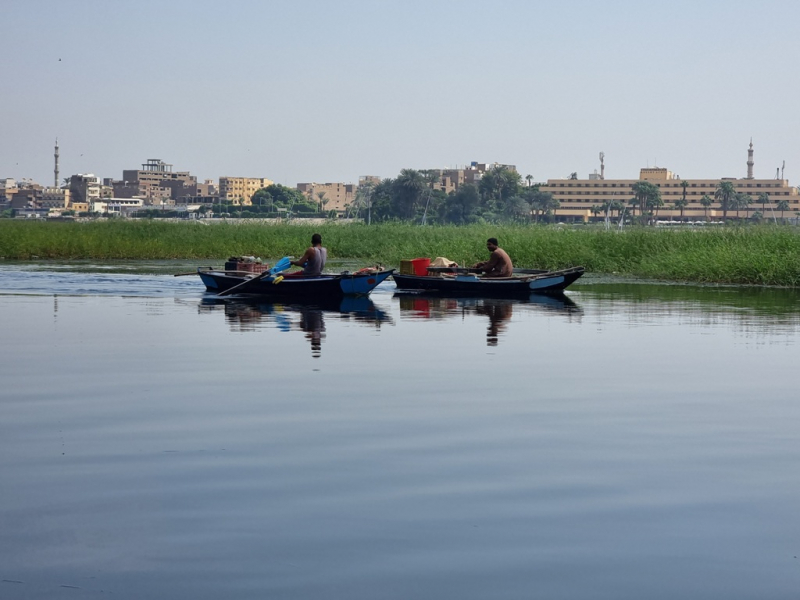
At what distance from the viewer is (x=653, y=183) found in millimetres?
177875

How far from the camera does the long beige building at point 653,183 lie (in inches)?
7067

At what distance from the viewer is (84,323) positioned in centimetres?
1800

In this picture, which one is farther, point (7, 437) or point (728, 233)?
point (728, 233)

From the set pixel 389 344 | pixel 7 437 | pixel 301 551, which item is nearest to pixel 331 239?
pixel 389 344

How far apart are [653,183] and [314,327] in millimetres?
165827

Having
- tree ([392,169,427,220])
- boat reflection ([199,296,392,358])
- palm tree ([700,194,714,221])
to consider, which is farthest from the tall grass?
palm tree ([700,194,714,221])

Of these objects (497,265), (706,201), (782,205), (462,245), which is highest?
(706,201)

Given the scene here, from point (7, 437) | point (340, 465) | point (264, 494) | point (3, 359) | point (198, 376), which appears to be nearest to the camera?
point (264, 494)

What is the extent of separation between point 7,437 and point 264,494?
8.76 feet

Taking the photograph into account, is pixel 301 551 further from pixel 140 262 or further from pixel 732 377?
pixel 140 262

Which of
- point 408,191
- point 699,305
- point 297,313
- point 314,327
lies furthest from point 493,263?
point 408,191

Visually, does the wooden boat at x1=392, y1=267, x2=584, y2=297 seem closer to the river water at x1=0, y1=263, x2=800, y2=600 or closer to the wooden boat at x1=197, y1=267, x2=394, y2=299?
the wooden boat at x1=197, y1=267, x2=394, y2=299

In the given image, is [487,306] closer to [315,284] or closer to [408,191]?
[315,284]

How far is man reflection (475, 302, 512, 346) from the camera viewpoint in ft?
54.0
